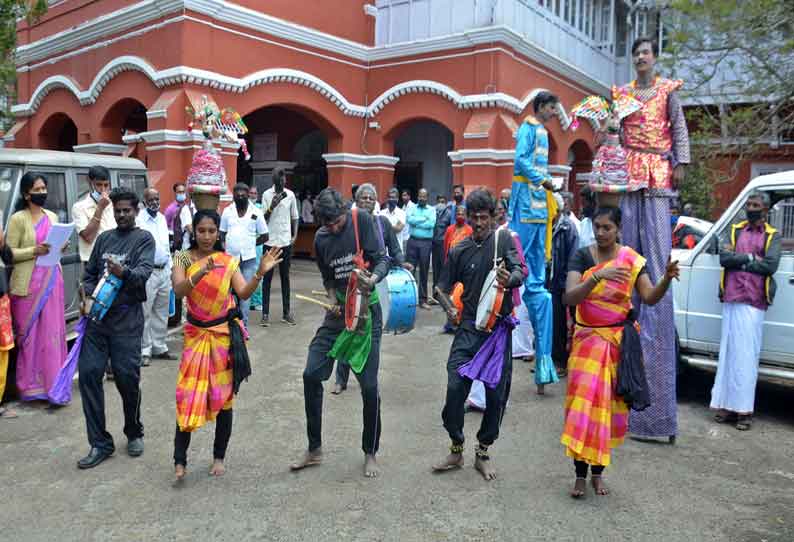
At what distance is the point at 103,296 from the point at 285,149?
13376mm

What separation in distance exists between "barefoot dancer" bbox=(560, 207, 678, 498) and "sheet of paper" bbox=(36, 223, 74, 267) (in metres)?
3.96

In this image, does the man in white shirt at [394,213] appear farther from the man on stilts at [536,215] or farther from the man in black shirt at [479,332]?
the man in black shirt at [479,332]

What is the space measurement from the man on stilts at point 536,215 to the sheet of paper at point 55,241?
377 cm

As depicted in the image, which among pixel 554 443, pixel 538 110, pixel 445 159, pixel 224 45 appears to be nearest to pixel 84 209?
pixel 538 110

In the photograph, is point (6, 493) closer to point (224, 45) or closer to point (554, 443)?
point (554, 443)

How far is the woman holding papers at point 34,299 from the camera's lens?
5.43 m

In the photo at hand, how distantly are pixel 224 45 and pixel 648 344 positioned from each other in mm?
9882

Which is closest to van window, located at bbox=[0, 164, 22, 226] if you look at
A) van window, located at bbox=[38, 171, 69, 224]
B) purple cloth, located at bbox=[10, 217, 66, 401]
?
van window, located at bbox=[38, 171, 69, 224]

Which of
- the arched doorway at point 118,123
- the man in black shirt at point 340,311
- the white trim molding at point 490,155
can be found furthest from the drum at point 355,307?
the arched doorway at point 118,123

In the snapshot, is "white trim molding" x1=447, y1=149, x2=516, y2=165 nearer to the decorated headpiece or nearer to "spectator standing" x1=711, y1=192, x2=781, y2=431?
"spectator standing" x1=711, y1=192, x2=781, y2=431

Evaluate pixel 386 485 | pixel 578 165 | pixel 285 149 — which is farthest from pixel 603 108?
pixel 578 165

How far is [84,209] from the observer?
6328 mm

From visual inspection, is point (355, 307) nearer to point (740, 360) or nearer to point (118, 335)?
point (118, 335)

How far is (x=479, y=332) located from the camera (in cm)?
431
